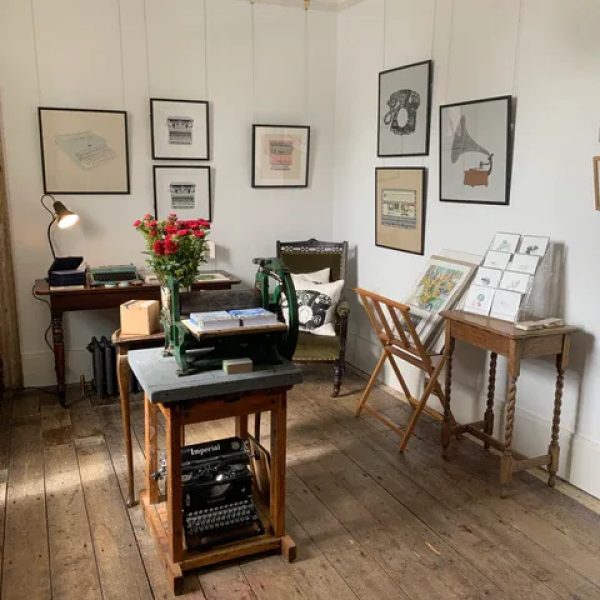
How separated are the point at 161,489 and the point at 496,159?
8.46 feet

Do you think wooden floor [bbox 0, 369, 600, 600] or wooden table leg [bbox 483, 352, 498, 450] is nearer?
wooden floor [bbox 0, 369, 600, 600]

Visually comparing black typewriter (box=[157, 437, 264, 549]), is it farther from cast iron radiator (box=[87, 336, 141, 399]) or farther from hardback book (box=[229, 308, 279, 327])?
cast iron radiator (box=[87, 336, 141, 399])

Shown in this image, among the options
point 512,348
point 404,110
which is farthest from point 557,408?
point 404,110

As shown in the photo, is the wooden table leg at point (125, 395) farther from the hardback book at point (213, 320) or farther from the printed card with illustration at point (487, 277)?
the printed card with illustration at point (487, 277)

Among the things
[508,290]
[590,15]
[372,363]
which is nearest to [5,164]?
[372,363]

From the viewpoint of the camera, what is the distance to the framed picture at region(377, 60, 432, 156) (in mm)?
4164

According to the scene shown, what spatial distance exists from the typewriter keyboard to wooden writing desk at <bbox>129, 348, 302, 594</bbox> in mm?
67

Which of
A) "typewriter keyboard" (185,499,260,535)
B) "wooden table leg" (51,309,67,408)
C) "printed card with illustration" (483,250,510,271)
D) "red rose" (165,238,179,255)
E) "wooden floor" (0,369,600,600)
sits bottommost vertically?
"wooden floor" (0,369,600,600)

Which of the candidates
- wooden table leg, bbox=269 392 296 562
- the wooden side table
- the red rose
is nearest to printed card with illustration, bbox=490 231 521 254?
the wooden side table

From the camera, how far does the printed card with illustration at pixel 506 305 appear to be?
126 inches

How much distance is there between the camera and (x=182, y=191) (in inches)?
193

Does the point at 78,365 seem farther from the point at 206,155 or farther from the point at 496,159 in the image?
the point at 496,159

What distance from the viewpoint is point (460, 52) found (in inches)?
150

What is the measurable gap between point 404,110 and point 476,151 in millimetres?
852
